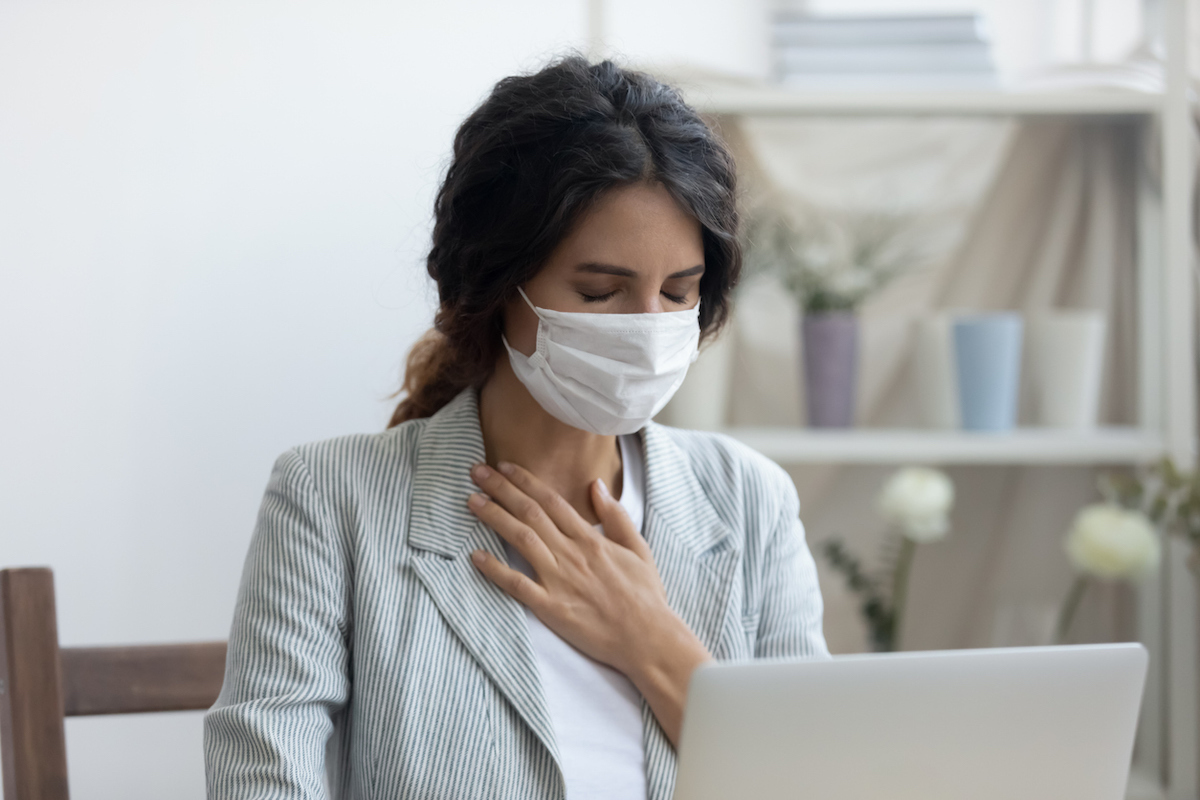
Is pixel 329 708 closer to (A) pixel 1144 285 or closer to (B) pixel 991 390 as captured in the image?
(B) pixel 991 390

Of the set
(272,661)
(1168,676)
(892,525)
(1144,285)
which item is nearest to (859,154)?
(1144,285)

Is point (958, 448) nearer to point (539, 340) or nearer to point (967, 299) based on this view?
point (967, 299)

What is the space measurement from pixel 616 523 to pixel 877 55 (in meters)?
0.90

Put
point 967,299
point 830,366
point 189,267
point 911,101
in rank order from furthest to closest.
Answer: point 967,299, point 830,366, point 911,101, point 189,267

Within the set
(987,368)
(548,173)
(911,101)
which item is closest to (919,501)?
(987,368)

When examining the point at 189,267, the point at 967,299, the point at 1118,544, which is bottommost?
the point at 1118,544

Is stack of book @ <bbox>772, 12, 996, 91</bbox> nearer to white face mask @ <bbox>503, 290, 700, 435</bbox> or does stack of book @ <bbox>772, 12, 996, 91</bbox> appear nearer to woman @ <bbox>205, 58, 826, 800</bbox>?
woman @ <bbox>205, 58, 826, 800</bbox>

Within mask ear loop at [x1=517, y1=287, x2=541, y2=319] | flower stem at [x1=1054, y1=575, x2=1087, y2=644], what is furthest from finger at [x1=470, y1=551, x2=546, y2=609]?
flower stem at [x1=1054, y1=575, x2=1087, y2=644]

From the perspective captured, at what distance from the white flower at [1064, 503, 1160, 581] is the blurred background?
9 cm

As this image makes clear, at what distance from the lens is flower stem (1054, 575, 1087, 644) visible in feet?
5.36

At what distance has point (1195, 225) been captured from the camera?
1.58 m

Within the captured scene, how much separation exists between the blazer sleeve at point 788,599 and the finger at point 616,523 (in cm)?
14

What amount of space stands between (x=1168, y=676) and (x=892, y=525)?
1.53 feet

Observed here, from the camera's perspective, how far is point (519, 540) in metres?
0.92
